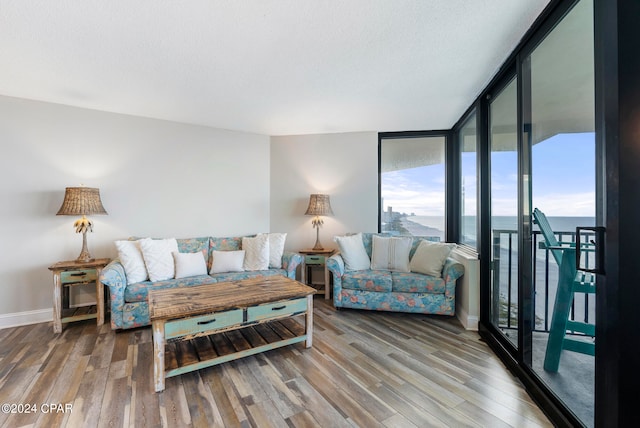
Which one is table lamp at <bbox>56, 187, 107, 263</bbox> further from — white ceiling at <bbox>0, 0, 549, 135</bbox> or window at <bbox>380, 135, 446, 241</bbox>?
window at <bbox>380, 135, 446, 241</bbox>

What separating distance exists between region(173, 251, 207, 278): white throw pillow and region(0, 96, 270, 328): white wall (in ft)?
2.06

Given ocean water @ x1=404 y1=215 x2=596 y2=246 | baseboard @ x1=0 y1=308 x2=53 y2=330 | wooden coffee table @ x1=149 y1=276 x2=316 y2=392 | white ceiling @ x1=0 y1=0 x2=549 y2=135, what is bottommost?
baseboard @ x1=0 y1=308 x2=53 y2=330

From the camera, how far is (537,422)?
149 cm

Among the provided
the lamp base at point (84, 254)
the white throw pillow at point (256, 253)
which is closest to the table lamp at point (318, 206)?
the white throw pillow at point (256, 253)

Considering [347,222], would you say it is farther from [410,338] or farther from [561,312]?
[561,312]

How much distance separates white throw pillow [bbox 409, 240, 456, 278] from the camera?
3055 millimetres

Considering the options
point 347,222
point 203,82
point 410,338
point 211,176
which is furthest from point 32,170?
point 410,338

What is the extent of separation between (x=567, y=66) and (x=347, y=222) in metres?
2.92

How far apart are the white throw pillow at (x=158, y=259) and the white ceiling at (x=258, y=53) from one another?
1.61 m

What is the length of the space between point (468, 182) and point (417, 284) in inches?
59.3

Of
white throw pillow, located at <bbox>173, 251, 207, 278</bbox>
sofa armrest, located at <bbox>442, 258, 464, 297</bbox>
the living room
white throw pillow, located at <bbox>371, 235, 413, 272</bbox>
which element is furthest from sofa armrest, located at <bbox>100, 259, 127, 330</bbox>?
sofa armrest, located at <bbox>442, 258, 464, 297</bbox>

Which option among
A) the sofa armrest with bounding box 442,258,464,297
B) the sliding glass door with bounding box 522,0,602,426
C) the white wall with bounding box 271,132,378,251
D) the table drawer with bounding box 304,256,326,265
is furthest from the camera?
the white wall with bounding box 271,132,378,251

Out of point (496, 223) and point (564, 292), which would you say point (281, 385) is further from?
point (496, 223)

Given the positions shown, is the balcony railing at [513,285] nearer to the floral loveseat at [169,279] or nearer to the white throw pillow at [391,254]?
the white throw pillow at [391,254]
